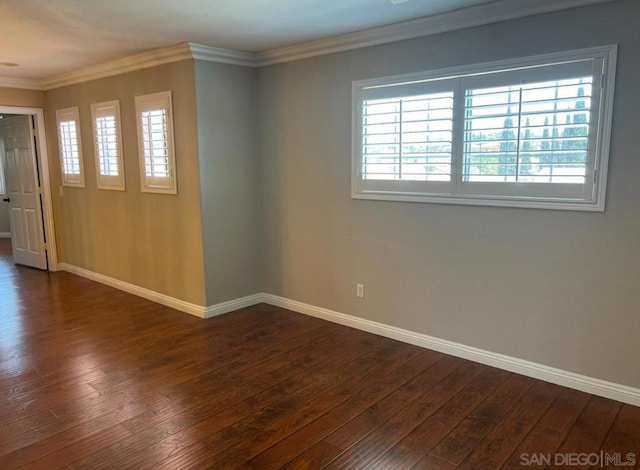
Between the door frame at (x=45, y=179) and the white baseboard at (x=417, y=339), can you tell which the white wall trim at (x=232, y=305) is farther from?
the door frame at (x=45, y=179)

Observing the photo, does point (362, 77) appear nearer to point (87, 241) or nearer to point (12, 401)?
point (12, 401)

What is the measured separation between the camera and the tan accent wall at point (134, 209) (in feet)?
14.5

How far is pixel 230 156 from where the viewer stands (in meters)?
4.58

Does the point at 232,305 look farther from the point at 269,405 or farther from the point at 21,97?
the point at 21,97

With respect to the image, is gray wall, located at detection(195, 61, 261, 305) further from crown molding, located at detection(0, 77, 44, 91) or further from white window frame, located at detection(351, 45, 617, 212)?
crown molding, located at detection(0, 77, 44, 91)

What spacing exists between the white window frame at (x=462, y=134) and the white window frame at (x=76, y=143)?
3866 mm

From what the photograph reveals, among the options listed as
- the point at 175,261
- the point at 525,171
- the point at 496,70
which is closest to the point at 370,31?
the point at 496,70

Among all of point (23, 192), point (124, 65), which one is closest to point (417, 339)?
point (124, 65)

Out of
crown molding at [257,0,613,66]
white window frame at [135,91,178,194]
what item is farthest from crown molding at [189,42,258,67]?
white window frame at [135,91,178,194]

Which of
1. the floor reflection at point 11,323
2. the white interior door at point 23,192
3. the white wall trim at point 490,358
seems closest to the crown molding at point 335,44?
the white interior door at point 23,192

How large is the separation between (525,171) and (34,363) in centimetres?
391

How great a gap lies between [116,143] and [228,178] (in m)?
1.60

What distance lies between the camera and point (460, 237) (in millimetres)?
3479

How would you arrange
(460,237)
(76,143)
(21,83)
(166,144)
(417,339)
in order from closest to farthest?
1. (460,237)
2. (417,339)
3. (166,144)
4. (76,143)
5. (21,83)
